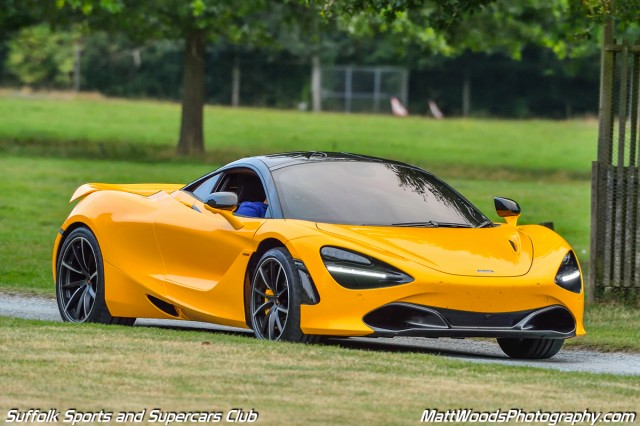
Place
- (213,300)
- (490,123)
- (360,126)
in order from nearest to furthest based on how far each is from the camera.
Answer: (213,300), (360,126), (490,123)

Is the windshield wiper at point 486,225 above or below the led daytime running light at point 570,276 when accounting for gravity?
above

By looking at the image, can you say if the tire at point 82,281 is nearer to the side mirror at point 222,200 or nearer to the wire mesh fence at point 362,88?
the side mirror at point 222,200

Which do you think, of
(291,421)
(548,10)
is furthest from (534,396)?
(548,10)

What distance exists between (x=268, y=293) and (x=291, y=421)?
3344mm

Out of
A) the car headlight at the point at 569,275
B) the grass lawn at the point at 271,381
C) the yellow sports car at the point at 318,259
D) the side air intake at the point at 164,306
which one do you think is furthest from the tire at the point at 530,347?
the side air intake at the point at 164,306

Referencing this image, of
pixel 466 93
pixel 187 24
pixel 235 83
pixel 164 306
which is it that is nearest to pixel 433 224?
pixel 164 306

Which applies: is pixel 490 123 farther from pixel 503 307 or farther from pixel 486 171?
pixel 503 307

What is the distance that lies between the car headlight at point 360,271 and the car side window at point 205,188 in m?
1.89

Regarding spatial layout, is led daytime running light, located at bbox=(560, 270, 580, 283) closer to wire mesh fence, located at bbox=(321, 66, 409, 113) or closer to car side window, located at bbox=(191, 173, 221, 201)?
car side window, located at bbox=(191, 173, 221, 201)

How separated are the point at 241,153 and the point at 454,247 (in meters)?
33.5

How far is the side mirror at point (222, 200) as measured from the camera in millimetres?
10914

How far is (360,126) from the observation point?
62.8m

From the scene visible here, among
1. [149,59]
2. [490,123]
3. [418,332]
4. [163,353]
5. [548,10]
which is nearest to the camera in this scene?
[163,353]

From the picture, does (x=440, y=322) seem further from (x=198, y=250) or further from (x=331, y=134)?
(x=331, y=134)
